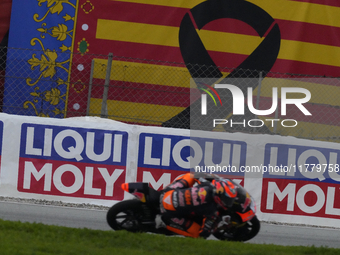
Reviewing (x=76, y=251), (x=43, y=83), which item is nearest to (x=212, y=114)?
(x=43, y=83)

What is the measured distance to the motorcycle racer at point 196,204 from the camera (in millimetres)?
4262

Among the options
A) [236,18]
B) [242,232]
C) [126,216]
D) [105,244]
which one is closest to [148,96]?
[236,18]

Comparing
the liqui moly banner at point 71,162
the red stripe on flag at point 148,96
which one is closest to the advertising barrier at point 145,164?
the liqui moly banner at point 71,162

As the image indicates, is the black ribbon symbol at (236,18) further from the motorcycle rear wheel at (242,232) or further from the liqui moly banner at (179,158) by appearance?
the motorcycle rear wheel at (242,232)

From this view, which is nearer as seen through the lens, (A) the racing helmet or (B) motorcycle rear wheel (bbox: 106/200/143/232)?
(A) the racing helmet

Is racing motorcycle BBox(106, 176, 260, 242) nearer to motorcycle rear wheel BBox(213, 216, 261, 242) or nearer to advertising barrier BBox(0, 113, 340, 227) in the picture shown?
motorcycle rear wheel BBox(213, 216, 261, 242)

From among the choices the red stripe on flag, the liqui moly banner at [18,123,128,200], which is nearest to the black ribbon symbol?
the red stripe on flag

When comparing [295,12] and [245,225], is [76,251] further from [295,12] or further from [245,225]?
[295,12]

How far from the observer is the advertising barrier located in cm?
645

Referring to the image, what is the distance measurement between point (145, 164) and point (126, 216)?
2.06 m

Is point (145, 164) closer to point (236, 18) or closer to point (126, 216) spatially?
point (126, 216)

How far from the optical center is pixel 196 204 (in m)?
4.29

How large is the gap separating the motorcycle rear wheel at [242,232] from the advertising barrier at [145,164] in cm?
197

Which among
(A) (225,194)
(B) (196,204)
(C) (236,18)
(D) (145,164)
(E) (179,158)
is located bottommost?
Answer: (B) (196,204)
